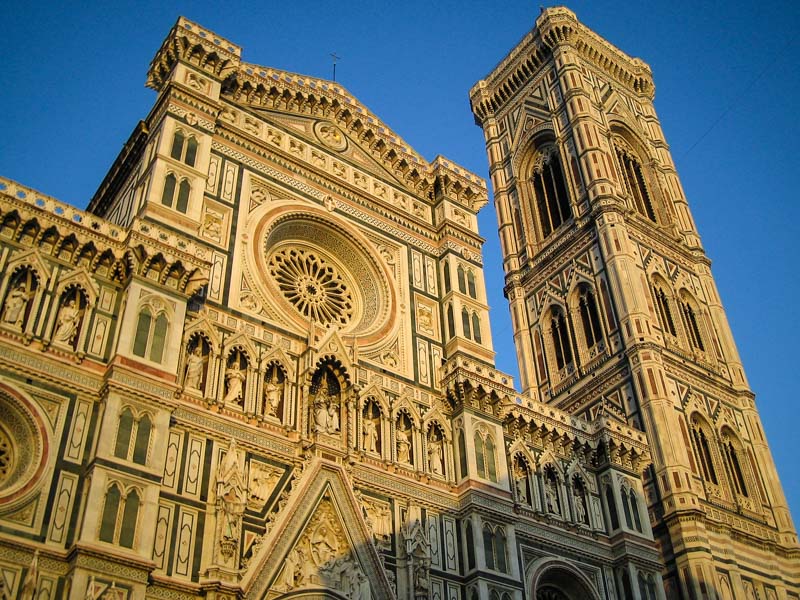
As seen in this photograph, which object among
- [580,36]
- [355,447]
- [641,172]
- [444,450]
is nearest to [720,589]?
[444,450]

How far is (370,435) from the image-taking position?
17.5 metres

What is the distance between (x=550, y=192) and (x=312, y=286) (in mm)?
16980

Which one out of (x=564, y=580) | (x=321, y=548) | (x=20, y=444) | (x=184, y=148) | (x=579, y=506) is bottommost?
(x=321, y=548)

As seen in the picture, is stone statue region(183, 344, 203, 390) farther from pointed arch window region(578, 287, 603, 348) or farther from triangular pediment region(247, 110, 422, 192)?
pointed arch window region(578, 287, 603, 348)

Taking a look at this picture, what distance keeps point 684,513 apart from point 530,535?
665 centimetres

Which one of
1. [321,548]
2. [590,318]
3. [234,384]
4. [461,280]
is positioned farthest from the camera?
[590,318]

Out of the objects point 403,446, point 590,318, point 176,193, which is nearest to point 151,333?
point 176,193

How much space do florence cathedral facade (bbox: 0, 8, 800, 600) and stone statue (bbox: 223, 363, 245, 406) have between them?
3.2 inches

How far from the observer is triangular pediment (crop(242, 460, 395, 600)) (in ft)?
47.5

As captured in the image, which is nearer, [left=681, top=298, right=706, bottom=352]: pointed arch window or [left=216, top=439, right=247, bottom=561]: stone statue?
[left=216, top=439, right=247, bottom=561]: stone statue

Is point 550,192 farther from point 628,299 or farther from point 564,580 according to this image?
point 564,580

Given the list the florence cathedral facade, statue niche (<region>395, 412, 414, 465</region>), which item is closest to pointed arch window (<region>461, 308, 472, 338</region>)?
the florence cathedral facade

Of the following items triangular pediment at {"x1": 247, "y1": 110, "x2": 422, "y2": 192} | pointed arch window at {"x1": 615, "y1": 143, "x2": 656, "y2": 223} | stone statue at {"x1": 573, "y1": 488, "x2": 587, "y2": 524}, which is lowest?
stone statue at {"x1": 573, "y1": 488, "x2": 587, "y2": 524}

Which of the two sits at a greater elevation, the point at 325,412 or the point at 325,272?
the point at 325,272
